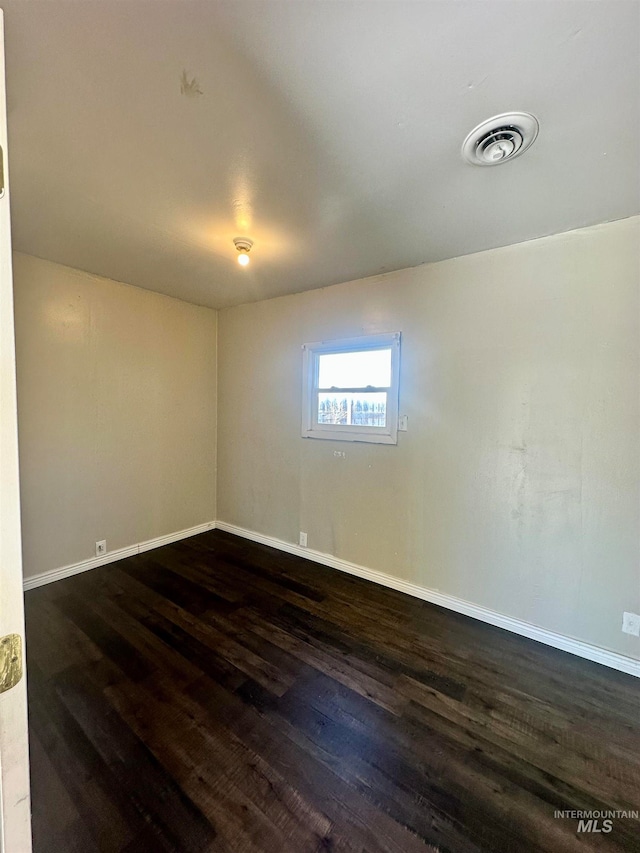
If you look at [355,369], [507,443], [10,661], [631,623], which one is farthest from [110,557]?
[631,623]

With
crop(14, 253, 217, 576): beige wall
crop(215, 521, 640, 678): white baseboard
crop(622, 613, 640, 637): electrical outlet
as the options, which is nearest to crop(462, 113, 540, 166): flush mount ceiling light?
crop(622, 613, 640, 637): electrical outlet

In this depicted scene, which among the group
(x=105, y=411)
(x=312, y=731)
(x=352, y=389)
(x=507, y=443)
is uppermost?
(x=352, y=389)

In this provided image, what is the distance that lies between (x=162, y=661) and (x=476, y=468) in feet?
7.45

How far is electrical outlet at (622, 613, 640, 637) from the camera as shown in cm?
190

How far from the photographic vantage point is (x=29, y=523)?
2582 millimetres

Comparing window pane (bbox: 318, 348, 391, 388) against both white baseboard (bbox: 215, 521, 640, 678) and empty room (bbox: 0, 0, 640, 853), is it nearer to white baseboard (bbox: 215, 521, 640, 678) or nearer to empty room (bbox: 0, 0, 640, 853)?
empty room (bbox: 0, 0, 640, 853)

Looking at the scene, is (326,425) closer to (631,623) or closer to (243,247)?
(243,247)

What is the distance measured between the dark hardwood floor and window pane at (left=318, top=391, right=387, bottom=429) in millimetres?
1431

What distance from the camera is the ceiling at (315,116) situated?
3.11 feet

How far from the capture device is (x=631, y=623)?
1.91 m

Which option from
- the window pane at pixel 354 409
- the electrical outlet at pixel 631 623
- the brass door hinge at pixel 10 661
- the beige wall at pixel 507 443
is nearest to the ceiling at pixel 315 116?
the beige wall at pixel 507 443

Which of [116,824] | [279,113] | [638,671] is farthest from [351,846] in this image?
[279,113]

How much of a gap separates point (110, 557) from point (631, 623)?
12.5 feet

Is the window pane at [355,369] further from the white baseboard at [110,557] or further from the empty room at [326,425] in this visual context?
the white baseboard at [110,557]
